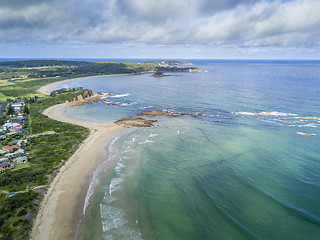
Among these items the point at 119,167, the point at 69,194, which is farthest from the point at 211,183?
the point at 69,194

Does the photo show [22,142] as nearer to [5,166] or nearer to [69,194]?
[5,166]

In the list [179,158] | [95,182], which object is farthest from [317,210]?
[95,182]

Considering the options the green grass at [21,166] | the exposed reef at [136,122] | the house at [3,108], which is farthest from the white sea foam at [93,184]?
the house at [3,108]

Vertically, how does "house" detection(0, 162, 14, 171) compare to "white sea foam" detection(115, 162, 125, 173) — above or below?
above

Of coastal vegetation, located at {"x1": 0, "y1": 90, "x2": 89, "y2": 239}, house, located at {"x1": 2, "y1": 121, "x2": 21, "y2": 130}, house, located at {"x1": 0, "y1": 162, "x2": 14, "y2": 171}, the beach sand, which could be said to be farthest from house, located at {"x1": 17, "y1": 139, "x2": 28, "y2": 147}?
the beach sand

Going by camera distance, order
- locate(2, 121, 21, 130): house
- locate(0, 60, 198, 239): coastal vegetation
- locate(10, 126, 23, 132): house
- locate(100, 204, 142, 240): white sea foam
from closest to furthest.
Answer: locate(100, 204, 142, 240): white sea foam, locate(0, 60, 198, 239): coastal vegetation, locate(10, 126, 23, 132): house, locate(2, 121, 21, 130): house

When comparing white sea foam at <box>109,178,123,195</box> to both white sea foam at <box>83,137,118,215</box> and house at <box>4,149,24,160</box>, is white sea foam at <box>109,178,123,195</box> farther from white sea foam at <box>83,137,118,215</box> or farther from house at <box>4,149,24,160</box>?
house at <box>4,149,24,160</box>

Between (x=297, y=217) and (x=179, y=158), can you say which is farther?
(x=179, y=158)

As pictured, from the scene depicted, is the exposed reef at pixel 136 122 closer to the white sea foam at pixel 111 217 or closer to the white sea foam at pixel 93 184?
the white sea foam at pixel 93 184

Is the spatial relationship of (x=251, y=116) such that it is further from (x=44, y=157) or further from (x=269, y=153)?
(x=44, y=157)
